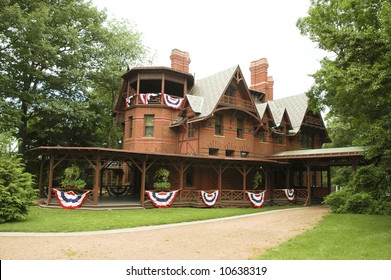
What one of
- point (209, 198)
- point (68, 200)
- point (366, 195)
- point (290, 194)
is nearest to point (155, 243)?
point (68, 200)

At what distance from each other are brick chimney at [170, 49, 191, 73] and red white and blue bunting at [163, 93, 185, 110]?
3986 mm

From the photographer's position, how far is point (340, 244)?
9133 millimetres

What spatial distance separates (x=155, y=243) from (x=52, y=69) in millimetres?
22195

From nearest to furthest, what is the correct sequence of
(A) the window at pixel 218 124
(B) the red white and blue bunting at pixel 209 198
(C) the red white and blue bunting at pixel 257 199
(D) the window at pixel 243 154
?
(B) the red white and blue bunting at pixel 209 198 < (C) the red white and blue bunting at pixel 257 199 < (A) the window at pixel 218 124 < (D) the window at pixel 243 154

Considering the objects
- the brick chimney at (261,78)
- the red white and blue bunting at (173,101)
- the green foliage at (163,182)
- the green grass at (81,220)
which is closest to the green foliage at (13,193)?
the green grass at (81,220)

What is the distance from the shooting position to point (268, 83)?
3447cm

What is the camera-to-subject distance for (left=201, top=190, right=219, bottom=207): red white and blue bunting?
20.1m

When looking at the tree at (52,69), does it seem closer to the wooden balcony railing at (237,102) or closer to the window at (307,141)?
the wooden balcony railing at (237,102)

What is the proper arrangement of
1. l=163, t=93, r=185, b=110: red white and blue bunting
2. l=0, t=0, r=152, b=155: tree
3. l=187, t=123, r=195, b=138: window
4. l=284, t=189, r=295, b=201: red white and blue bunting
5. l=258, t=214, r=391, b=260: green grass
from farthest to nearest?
l=284, t=189, r=295, b=201: red white and blue bunting → l=163, t=93, r=185, b=110: red white and blue bunting → l=187, t=123, r=195, b=138: window → l=0, t=0, r=152, b=155: tree → l=258, t=214, r=391, b=260: green grass

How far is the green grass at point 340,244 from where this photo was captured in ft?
25.2

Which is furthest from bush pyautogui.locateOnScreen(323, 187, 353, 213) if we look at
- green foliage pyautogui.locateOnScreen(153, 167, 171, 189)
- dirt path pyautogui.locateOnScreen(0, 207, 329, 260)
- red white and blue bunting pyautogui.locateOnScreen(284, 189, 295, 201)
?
green foliage pyautogui.locateOnScreen(153, 167, 171, 189)

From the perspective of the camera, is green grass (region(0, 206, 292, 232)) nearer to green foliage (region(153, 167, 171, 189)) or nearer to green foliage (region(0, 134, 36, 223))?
green foliage (region(0, 134, 36, 223))

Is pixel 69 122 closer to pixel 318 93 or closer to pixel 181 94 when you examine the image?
pixel 181 94

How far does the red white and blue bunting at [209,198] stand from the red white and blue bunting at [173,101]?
7.74 metres
